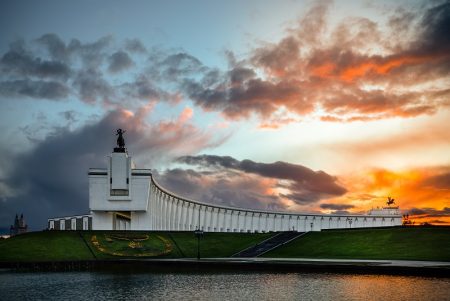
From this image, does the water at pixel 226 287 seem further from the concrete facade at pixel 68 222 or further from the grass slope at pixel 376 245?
the concrete facade at pixel 68 222

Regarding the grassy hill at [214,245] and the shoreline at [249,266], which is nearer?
the shoreline at [249,266]

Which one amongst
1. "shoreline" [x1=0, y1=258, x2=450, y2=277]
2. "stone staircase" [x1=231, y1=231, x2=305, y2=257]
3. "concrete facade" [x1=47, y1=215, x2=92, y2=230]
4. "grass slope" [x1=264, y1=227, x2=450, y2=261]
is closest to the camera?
"shoreline" [x1=0, y1=258, x2=450, y2=277]

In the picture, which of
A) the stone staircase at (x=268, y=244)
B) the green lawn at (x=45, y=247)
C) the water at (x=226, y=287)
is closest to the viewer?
the water at (x=226, y=287)

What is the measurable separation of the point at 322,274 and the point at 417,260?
967 cm

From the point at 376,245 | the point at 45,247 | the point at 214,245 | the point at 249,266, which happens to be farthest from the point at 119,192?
the point at 249,266

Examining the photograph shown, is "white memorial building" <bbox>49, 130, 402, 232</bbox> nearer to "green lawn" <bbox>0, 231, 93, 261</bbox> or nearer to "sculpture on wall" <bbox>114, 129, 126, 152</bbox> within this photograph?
"sculpture on wall" <bbox>114, 129, 126, 152</bbox>

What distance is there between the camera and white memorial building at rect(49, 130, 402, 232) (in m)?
65.3

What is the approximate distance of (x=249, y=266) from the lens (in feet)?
115

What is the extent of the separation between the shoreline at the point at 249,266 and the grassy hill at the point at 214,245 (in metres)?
4.10

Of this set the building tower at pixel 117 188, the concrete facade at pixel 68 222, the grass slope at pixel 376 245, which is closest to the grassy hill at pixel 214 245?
the grass slope at pixel 376 245

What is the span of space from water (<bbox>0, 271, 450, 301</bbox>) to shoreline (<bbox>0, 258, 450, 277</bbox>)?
1.16 m

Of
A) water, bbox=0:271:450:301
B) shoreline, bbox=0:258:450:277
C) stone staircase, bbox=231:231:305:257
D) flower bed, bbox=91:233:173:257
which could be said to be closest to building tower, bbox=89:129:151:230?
flower bed, bbox=91:233:173:257

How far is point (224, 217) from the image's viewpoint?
92750mm

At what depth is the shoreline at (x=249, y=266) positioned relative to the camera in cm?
2980
